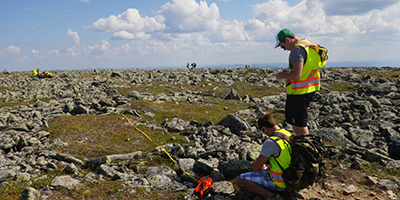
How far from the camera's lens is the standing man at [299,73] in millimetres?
7656

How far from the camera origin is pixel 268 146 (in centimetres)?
662

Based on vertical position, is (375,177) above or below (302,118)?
below

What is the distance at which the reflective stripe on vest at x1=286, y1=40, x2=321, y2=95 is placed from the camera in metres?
7.83

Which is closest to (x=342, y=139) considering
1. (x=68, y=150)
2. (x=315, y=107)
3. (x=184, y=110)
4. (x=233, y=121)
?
(x=233, y=121)

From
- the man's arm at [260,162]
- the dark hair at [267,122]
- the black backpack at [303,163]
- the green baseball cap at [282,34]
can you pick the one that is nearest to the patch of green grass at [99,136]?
the man's arm at [260,162]

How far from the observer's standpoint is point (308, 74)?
798cm

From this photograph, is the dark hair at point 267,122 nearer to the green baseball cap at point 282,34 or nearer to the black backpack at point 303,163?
the black backpack at point 303,163

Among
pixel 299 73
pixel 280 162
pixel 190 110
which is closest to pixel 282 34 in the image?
pixel 299 73

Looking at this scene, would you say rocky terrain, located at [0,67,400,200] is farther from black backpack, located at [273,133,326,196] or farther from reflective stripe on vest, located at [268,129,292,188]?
black backpack, located at [273,133,326,196]

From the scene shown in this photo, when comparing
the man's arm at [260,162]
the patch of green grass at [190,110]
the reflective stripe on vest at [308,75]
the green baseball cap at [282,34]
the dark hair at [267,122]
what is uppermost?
the green baseball cap at [282,34]

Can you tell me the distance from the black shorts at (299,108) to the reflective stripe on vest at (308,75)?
18 cm

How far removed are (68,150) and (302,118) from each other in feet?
35.4

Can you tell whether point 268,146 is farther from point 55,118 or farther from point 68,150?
point 55,118

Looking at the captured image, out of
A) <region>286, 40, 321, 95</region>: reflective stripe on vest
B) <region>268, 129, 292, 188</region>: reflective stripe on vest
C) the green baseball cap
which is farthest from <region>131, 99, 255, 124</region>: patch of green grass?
<region>268, 129, 292, 188</region>: reflective stripe on vest
